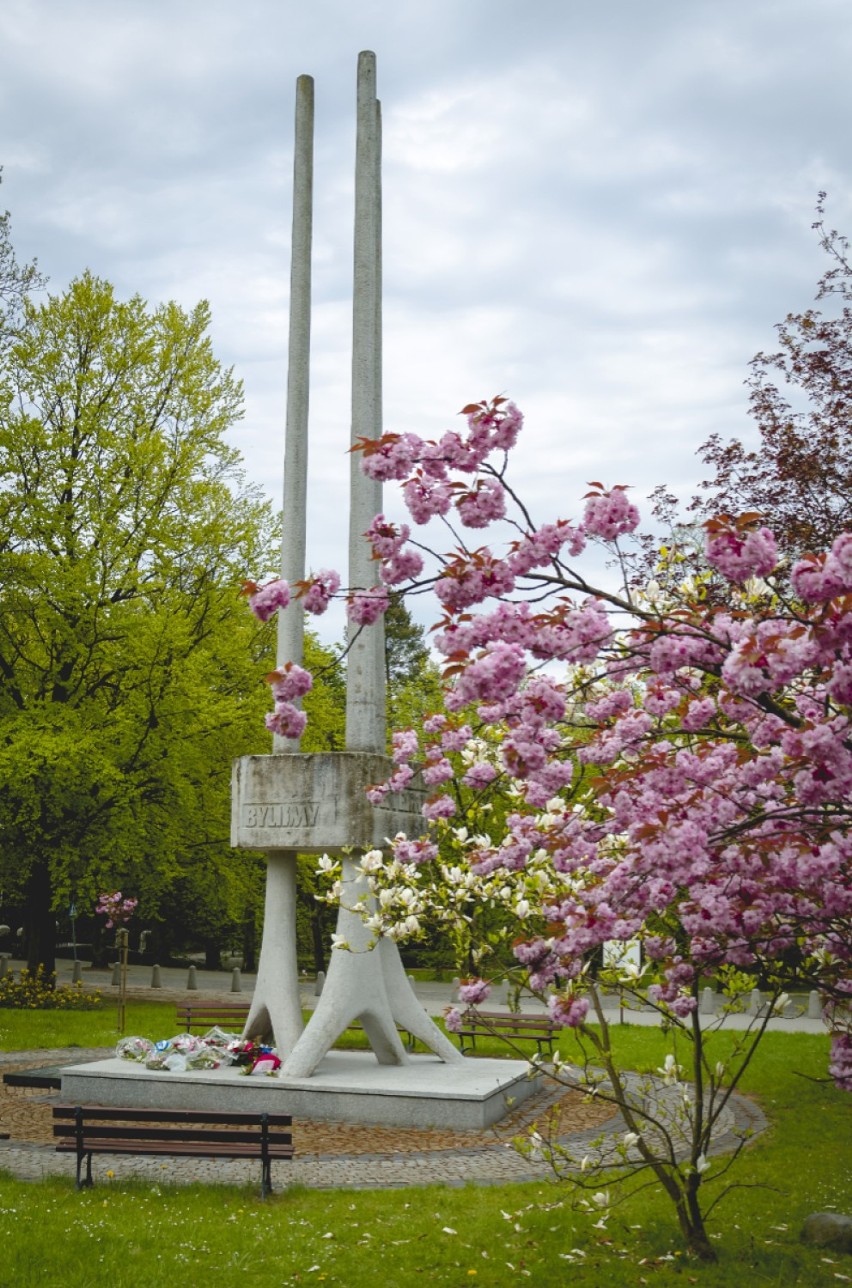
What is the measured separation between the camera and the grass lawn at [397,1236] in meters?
6.85

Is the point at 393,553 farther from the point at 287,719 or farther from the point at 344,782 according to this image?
the point at 344,782

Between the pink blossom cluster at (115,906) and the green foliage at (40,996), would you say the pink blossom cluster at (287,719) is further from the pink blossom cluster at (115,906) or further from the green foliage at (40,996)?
the green foliage at (40,996)

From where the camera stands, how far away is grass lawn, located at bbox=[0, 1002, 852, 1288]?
6852mm

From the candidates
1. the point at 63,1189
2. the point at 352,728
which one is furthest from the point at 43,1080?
the point at 352,728

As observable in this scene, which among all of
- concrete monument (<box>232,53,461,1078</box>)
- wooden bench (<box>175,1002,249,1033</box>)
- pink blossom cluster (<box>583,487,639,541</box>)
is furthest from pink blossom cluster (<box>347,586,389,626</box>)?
wooden bench (<box>175,1002,249,1033</box>)

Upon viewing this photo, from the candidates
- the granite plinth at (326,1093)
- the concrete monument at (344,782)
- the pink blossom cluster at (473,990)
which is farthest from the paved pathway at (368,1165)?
the pink blossom cluster at (473,990)

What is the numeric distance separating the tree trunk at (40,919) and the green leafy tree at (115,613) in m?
0.04

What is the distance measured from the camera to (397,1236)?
25.3 feet

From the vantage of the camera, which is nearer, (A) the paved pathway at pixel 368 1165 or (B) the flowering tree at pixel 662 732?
(B) the flowering tree at pixel 662 732

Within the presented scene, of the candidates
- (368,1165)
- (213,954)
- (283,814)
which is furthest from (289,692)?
(213,954)

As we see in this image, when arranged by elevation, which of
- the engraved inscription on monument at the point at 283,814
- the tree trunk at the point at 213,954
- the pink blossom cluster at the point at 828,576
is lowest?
the tree trunk at the point at 213,954

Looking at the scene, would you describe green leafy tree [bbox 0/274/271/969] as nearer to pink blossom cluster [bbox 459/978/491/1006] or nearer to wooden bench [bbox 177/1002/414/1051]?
wooden bench [bbox 177/1002/414/1051]

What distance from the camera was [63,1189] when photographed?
8.91 meters

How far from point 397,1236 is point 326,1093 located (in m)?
4.39
